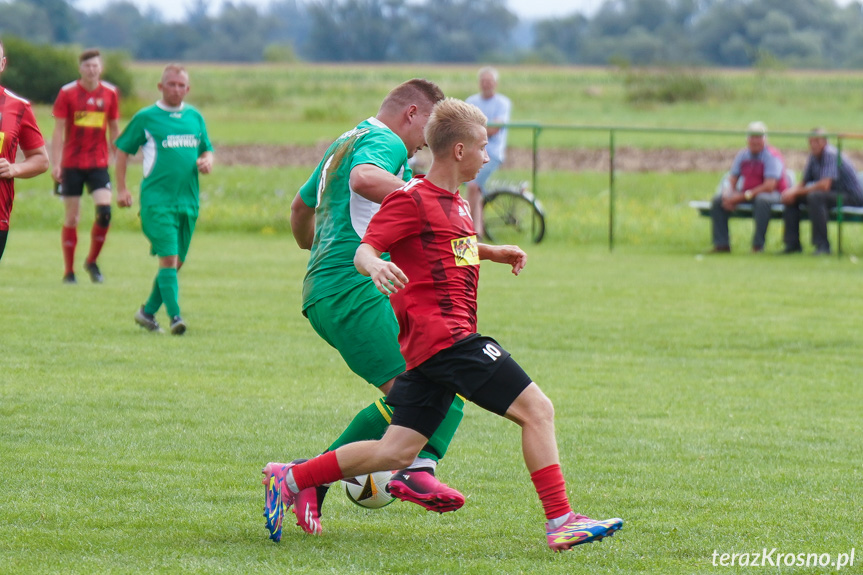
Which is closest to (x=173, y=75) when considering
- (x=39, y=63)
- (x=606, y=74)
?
(x=39, y=63)

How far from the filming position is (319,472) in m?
4.39

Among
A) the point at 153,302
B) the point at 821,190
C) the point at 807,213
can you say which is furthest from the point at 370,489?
the point at 807,213

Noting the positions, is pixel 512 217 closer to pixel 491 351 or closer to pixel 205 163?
pixel 205 163

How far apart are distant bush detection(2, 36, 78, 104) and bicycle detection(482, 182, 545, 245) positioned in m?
25.7

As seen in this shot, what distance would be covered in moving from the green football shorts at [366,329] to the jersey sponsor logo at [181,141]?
17.2ft

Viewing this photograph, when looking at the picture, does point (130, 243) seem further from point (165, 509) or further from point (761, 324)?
point (165, 509)

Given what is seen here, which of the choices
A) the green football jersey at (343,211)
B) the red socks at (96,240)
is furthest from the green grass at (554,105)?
the green football jersey at (343,211)

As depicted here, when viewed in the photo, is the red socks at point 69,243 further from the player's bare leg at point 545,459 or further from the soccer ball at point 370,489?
the player's bare leg at point 545,459

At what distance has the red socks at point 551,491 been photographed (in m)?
4.18

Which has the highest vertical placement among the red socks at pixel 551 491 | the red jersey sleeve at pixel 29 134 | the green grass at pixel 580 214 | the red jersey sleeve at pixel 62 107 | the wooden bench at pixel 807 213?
the red jersey sleeve at pixel 62 107

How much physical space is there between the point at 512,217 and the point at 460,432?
12.0m

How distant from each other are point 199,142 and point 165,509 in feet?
17.8

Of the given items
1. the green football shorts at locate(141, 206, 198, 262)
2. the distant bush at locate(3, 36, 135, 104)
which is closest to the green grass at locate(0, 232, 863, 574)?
the green football shorts at locate(141, 206, 198, 262)

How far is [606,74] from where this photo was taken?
66.7 meters
